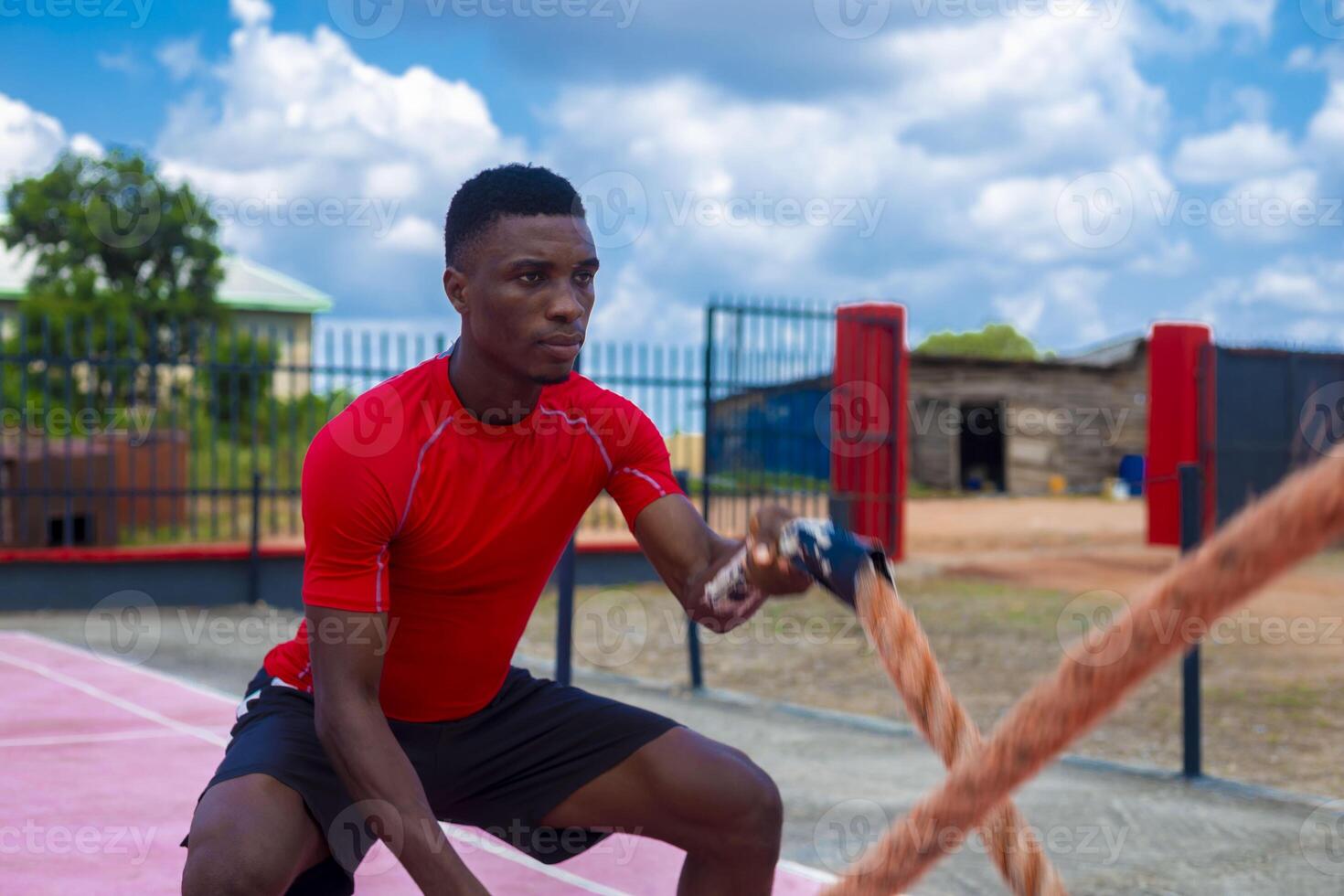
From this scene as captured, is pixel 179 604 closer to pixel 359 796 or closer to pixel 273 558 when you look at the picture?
pixel 273 558

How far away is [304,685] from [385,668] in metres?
0.18

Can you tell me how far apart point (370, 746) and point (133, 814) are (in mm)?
2752

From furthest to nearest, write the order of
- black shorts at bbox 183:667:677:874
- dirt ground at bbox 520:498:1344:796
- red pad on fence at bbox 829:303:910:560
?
red pad on fence at bbox 829:303:910:560 < dirt ground at bbox 520:498:1344:796 < black shorts at bbox 183:667:677:874

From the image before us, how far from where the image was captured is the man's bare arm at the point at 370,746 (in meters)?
2.31

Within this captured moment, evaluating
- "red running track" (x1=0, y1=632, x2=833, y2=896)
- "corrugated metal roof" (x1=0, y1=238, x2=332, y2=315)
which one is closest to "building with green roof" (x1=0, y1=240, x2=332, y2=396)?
"corrugated metal roof" (x1=0, y1=238, x2=332, y2=315)

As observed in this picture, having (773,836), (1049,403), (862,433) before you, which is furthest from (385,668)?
(1049,403)

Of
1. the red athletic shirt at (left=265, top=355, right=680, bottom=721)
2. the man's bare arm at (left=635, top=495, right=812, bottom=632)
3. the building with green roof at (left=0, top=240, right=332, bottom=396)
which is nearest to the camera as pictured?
the man's bare arm at (left=635, top=495, right=812, bottom=632)

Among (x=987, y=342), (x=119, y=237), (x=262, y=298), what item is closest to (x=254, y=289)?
(x=262, y=298)

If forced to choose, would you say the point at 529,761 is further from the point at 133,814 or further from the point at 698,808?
the point at 133,814

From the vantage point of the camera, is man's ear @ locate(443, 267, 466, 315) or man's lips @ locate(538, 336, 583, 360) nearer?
man's lips @ locate(538, 336, 583, 360)

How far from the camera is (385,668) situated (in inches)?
111

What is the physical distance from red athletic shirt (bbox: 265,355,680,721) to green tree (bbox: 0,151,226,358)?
23.2 m

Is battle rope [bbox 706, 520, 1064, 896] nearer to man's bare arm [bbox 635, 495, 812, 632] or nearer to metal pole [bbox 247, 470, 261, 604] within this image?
man's bare arm [bbox 635, 495, 812, 632]

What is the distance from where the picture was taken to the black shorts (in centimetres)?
281
